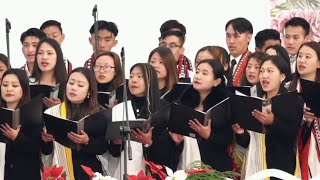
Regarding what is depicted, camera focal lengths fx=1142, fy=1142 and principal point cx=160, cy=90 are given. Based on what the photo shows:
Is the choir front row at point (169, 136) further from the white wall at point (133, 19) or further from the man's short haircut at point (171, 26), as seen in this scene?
the white wall at point (133, 19)

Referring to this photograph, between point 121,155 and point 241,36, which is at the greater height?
point 241,36

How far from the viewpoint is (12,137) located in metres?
6.21

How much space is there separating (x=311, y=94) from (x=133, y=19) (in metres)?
2.66

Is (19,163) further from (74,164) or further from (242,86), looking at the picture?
(242,86)

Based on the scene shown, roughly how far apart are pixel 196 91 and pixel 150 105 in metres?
0.27

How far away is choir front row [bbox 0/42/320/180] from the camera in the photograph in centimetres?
623

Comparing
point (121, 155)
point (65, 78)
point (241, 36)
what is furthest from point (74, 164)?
point (241, 36)

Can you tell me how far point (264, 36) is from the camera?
788 cm

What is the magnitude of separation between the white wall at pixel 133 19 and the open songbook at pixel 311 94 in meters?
2.36

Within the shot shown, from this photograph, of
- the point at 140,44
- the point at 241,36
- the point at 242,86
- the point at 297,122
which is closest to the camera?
the point at 297,122

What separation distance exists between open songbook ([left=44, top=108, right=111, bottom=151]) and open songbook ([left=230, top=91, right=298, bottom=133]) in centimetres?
70

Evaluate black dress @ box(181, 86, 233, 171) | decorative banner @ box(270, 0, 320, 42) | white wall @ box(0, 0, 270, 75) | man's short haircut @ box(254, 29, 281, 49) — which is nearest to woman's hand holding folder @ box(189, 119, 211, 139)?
black dress @ box(181, 86, 233, 171)

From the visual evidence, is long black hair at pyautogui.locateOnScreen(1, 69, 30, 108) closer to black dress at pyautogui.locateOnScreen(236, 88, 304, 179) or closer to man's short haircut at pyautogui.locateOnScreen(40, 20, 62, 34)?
black dress at pyautogui.locateOnScreen(236, 88, 304, 179)

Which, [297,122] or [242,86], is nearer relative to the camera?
[297,122]
